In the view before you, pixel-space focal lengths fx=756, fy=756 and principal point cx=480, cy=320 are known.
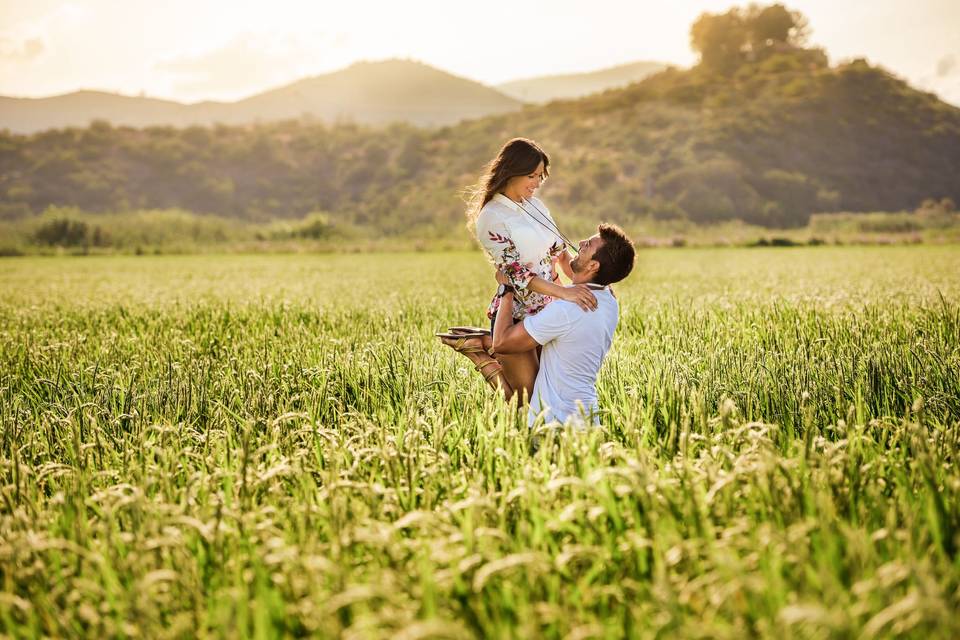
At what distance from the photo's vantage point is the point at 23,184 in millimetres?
69375

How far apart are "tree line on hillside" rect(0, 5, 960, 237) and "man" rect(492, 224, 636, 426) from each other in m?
51.8

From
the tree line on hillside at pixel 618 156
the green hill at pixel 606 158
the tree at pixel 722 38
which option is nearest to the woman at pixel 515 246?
the green hill at pixel 606 158

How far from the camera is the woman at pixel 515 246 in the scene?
4.83m

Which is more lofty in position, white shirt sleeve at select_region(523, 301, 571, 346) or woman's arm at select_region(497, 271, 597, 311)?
woman's arm at select_region(497, 271, 597, 311)

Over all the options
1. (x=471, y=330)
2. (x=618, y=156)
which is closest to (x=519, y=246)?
(x=471, y=330)

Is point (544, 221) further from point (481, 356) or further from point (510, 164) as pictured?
point (481, 356)

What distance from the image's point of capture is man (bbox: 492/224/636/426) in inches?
169

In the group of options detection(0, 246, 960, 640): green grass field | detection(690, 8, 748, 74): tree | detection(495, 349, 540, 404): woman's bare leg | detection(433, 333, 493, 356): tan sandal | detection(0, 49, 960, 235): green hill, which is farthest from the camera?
detection(690, 8, 748, 74): tree

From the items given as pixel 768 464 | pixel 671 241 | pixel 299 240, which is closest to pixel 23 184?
pixel 299 240

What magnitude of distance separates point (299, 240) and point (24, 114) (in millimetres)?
118069

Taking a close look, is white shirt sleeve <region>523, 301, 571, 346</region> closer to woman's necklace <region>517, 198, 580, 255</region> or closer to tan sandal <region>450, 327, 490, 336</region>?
tan sandal <region>450, 327, 490, 336</region>

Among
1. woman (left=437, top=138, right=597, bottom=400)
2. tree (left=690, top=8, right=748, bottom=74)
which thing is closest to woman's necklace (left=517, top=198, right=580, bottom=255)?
woman (left=437, top=138, right=597, bottom=400)

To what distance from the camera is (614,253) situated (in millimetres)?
4355

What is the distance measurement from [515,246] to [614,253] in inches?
29.0
